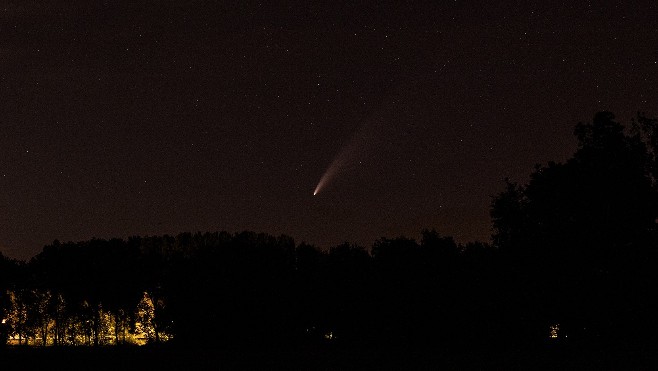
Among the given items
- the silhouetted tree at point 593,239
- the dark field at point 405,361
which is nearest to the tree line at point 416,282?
the silhouetted tree at point 593,239

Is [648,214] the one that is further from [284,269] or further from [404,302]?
[284,269]

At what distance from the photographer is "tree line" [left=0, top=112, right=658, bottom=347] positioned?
45500mm

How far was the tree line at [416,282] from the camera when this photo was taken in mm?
45500

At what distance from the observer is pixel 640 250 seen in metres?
45.0

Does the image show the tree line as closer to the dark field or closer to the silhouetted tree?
the silhouetted tree

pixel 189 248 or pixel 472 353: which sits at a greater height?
pixel 189 248

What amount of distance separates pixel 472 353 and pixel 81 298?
61.7m

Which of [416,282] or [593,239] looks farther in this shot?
[416,282]

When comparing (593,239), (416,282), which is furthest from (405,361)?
(416,282)

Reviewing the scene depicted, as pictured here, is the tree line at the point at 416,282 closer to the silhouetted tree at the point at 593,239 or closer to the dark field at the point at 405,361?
the silhouetted tree at the point at 593,239

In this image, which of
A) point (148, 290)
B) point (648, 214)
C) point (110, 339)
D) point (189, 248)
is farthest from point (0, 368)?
point (189, 248)

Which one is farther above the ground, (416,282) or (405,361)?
(416,282)

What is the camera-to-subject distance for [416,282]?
68.4m

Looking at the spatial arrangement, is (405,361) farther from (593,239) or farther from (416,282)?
(416,282)
